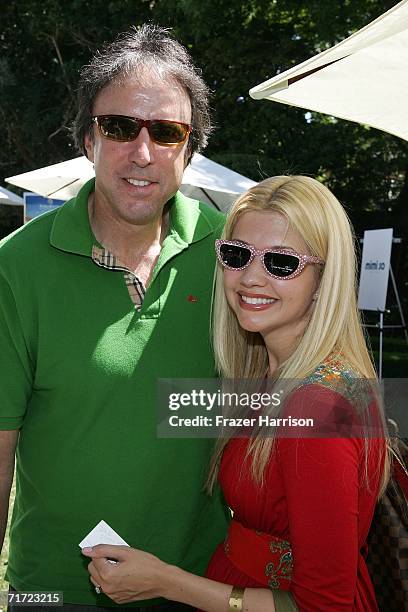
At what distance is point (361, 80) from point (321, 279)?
205 centimetres

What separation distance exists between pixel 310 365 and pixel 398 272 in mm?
16576

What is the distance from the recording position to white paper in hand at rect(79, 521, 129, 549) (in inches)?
75.6

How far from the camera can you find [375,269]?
11.2 m

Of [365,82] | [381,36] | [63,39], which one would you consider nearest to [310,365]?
[381,36]

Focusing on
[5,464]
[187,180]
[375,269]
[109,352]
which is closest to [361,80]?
[109,352]

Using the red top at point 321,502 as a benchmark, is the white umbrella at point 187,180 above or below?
above

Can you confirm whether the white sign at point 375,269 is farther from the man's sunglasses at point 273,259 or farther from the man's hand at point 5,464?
the man's hand at point 5,464

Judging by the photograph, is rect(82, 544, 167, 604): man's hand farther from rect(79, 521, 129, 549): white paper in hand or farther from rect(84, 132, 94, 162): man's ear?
rect(84, 132, 94, 162): man's ear

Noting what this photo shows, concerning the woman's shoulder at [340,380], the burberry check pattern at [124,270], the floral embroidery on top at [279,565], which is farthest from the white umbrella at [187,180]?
the floral embroidery on top at [279,565]

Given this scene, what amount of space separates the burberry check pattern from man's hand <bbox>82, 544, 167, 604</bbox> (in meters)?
0.72

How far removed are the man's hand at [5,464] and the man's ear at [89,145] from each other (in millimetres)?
990

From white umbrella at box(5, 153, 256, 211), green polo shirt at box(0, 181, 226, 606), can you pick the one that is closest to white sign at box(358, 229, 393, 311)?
white umbrella at box(5, 153, 256, 211)

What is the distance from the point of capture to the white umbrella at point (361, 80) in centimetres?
297

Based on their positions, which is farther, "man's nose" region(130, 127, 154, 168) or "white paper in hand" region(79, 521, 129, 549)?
"man's nose" region(130, 127, 154, 168)
